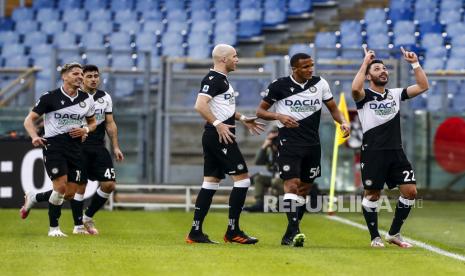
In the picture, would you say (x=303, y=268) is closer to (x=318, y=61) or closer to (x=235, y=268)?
(x=235, y=268)

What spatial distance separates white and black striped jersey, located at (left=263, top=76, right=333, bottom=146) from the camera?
44.0ft

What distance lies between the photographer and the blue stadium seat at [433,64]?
94.0 ft

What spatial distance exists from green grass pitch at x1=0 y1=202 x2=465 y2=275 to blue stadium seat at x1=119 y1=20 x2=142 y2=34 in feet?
45.9

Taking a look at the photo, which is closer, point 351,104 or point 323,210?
point 323,210

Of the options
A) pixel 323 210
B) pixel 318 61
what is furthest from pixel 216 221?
pixel 318 61

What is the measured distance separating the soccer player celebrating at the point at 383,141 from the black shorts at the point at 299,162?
546 millimetres

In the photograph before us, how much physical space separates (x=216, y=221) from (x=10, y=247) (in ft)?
22.8

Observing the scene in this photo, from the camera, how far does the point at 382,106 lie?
44.1 ft

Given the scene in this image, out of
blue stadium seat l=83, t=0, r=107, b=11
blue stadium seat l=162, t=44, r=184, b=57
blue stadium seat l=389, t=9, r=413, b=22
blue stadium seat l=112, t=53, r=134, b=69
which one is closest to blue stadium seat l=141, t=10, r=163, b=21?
blue stadium seat l=83, t=0, r=107, b=11

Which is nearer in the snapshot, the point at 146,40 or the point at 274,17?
the point at 146,40

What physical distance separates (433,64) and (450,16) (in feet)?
6.80

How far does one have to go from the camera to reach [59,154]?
14.7 m

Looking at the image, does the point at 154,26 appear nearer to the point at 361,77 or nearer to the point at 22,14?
the point at 22,14

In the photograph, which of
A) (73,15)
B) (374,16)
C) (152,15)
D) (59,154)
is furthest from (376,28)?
(59,154)
